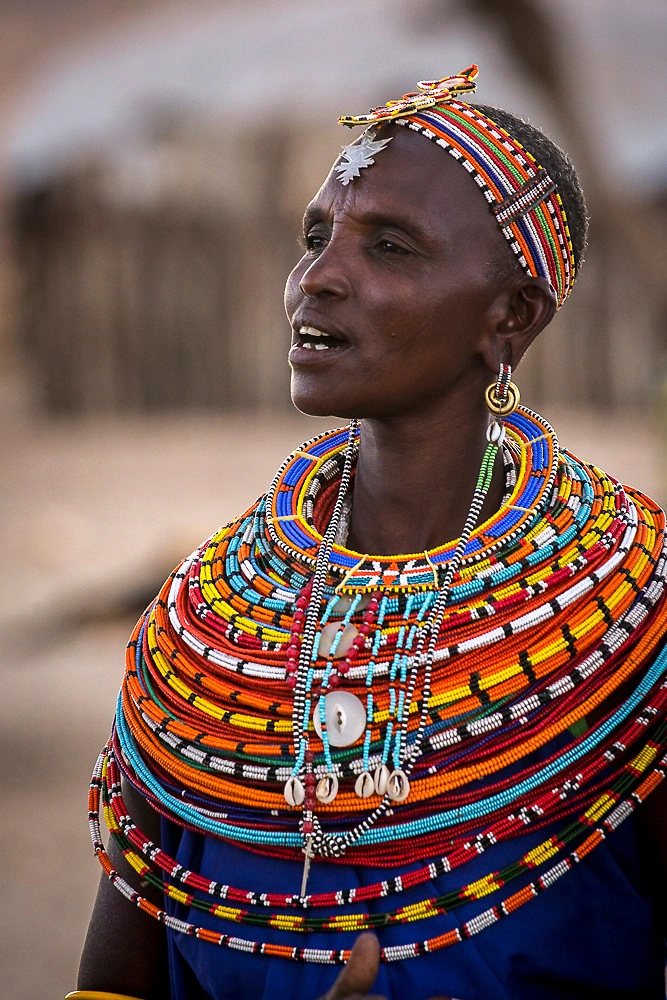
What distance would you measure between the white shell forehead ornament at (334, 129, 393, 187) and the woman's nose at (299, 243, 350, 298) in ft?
0.43

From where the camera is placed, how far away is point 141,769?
2.22 metres

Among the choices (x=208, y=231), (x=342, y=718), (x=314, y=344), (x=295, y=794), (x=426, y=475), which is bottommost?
(x=295, y=794)

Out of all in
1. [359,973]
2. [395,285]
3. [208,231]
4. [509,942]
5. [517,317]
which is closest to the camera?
[359,973]

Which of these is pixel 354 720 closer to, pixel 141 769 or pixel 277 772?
pixel 277 772

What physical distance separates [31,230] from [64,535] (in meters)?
6.59

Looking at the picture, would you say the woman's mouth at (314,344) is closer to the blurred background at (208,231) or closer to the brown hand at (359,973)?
the brown hand at (359,973)

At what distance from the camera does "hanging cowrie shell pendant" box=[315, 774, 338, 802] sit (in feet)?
6.55

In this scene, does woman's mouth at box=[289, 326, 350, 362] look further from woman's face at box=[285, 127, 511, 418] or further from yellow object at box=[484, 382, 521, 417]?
yellow object at box=[484, 382, 521, 417]

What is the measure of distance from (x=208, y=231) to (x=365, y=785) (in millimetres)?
14686

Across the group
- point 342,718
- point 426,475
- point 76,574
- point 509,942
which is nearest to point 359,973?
point 509,942

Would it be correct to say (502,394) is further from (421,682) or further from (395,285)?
(421,682)

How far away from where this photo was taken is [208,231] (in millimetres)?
16031

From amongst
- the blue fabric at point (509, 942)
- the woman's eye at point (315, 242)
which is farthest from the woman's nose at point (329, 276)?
the blue fabric at point (509, 942)

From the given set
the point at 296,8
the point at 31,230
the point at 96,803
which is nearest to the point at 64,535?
the point at 31,230
